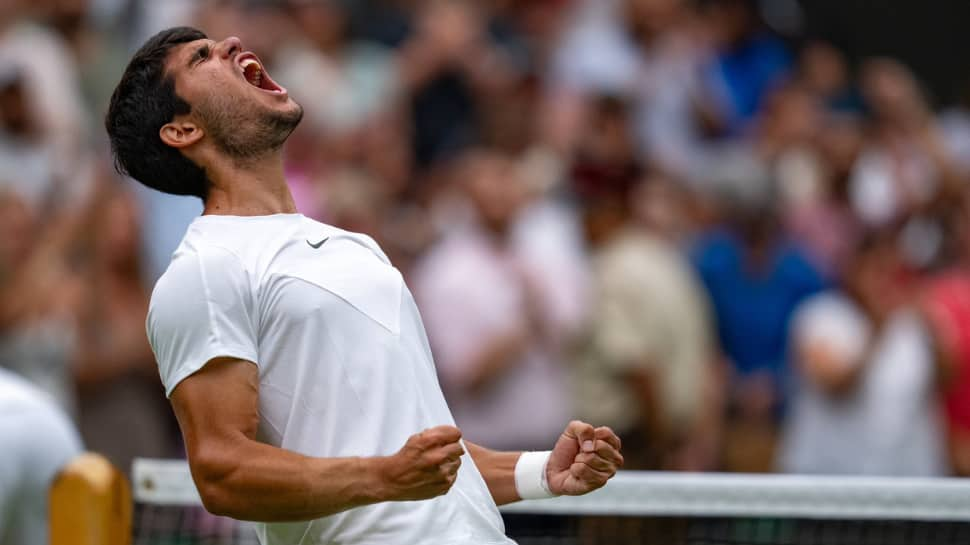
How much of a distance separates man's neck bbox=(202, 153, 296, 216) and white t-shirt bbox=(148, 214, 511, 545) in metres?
0.11

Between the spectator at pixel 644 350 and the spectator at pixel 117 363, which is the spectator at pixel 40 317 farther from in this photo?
the spectator at pixel 644 350

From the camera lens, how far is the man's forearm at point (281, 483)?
3.24 metres

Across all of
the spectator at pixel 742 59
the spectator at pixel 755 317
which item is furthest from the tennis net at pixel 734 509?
the spectator at pixel 742 59

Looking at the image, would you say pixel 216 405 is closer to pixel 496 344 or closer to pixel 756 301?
pixel 496 344

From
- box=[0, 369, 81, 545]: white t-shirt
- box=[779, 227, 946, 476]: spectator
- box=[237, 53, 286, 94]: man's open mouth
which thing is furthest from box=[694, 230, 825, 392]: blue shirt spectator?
box=[237, 53, 286, 94]: man's open mouth

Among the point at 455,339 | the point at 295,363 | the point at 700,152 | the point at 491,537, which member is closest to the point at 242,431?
the point at 295,363

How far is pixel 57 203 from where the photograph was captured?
924 centimetres

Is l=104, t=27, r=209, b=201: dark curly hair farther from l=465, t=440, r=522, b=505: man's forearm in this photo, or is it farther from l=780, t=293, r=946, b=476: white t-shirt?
l=780, t=293, r=946, b=476: white t-shirt

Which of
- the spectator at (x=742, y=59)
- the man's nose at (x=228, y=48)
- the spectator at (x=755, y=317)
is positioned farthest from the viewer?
the spectator at (x=742, y=59)

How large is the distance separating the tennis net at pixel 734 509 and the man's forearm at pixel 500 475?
3.24ft

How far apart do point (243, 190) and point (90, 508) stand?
1.10 metres

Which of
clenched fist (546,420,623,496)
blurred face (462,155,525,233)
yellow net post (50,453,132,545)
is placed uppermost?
clenched fist (546,420,623,496)

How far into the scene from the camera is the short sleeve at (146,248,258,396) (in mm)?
3373

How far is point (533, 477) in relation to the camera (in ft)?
12.6
